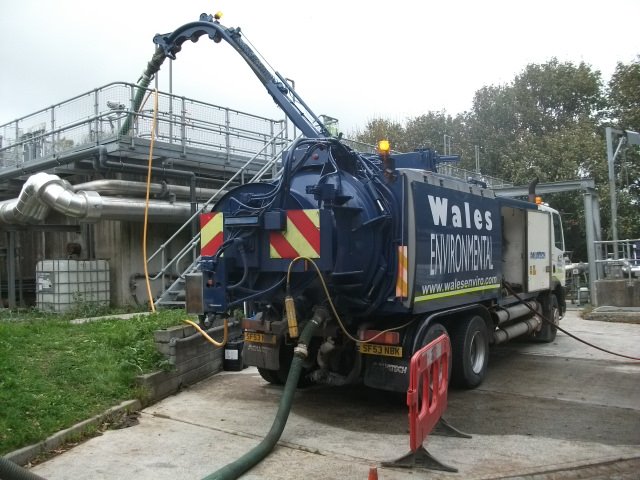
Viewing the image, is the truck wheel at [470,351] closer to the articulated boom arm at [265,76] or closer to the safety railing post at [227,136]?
the articulated boom arm at [265,76]

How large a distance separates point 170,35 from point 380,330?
22.8 feet

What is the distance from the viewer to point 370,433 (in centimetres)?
574

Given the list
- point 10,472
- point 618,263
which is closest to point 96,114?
point 10,472

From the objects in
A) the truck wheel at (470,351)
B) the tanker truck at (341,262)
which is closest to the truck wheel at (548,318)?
the truck wheel at (470,351)

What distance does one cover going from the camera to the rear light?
242 inches

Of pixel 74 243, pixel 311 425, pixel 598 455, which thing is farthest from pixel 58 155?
pixel 598 455

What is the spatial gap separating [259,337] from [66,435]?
7.41ft

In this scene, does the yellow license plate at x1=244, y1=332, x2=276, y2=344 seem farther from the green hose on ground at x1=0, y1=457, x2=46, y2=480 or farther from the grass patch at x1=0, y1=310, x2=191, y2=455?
the green hose on ground at x1=0, y1=457, x2=46, y2=480

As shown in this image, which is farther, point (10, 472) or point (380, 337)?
point (380, 337)

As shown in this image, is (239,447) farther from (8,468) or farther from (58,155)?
(58,155)

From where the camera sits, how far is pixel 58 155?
13.3m

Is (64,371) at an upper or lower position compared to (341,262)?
lower

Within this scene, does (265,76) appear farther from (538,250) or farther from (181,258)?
(538,250)

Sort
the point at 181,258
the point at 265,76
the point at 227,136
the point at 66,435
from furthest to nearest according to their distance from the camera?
the point at 227,136 < the point at 181,258 < the point at 265,76 < the point at 66,435
